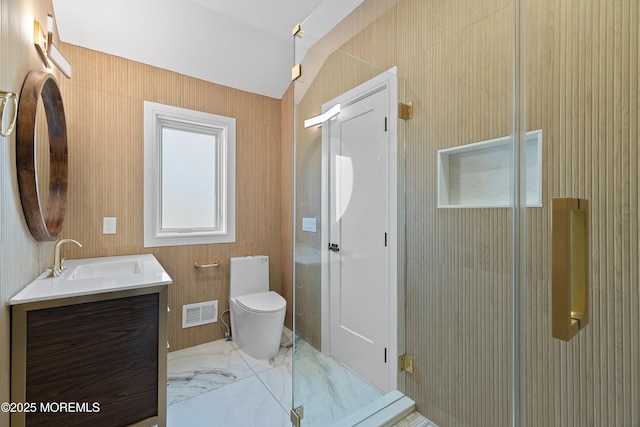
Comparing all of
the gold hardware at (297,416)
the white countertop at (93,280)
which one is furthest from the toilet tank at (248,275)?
the gold hardware at (297,416)

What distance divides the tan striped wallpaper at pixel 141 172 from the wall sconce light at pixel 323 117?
3.13 ft

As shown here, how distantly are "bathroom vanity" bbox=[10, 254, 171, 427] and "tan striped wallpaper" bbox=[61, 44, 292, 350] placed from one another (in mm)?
673

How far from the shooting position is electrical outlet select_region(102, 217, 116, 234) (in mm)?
2035

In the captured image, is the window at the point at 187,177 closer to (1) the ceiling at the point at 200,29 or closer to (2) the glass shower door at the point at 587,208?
(1) the ceiling at the point at 200,29

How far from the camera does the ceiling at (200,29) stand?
1.80m

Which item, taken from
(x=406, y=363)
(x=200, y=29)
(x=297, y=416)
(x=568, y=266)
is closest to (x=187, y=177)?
(x=200, y=29)

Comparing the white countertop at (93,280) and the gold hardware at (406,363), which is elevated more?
the white countertop at (93,280)

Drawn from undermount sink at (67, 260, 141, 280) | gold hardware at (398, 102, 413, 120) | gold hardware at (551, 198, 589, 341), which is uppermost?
gold hardware at (398, 102, 413, 120)

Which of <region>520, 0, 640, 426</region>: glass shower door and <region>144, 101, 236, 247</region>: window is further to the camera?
<region>144, 101, 236, 247</region>: window

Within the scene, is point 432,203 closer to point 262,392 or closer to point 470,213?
point 470,213

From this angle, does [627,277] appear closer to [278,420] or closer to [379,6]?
[278,420]

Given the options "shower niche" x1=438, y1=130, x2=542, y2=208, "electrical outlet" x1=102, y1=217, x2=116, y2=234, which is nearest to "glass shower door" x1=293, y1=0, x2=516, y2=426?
"shower niche" x1=438, y1=130, x2=542, y2=208

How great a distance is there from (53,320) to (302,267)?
1.23m

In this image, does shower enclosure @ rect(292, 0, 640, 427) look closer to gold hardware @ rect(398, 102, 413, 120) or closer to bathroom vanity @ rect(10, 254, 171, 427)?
gold hardware @ rect(398, 102, 413, 120)
